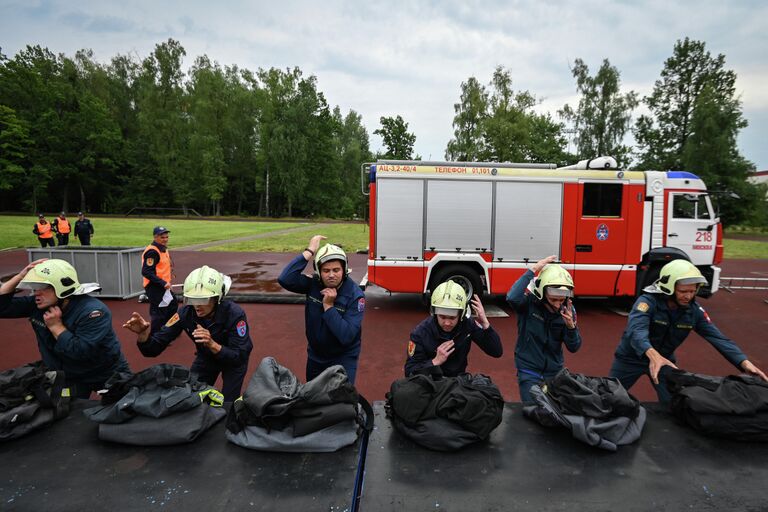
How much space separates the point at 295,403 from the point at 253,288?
31.0ft

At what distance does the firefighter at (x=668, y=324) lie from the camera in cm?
325

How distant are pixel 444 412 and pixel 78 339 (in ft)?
8.48

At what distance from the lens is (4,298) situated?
10.8 feet

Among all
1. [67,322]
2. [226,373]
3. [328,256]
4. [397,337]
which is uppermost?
[328,256]

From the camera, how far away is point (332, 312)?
315cm

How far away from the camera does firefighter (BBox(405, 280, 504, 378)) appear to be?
3.16 meters

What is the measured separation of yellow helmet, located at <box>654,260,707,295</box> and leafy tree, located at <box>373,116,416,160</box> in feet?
165

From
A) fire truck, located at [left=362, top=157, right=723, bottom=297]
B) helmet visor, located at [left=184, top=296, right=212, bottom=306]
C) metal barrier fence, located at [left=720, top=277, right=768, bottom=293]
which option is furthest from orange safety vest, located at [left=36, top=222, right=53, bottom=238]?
metal barrier fence, located at [left=720, top=277, right=768, bottom=293]

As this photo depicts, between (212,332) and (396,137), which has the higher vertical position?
(396,137)

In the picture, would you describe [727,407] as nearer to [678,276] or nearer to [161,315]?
[678,276]

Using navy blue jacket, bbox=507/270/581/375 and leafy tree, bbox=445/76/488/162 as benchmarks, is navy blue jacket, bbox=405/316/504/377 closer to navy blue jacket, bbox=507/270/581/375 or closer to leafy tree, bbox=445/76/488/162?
navy blue jacket, bbox=507/270/581/375

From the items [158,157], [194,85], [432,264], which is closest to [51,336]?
[432,264]

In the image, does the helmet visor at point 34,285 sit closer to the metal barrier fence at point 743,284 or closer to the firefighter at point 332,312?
the firefighter at point 332,312

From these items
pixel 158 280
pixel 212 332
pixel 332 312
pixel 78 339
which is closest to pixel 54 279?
pixel 78 339
